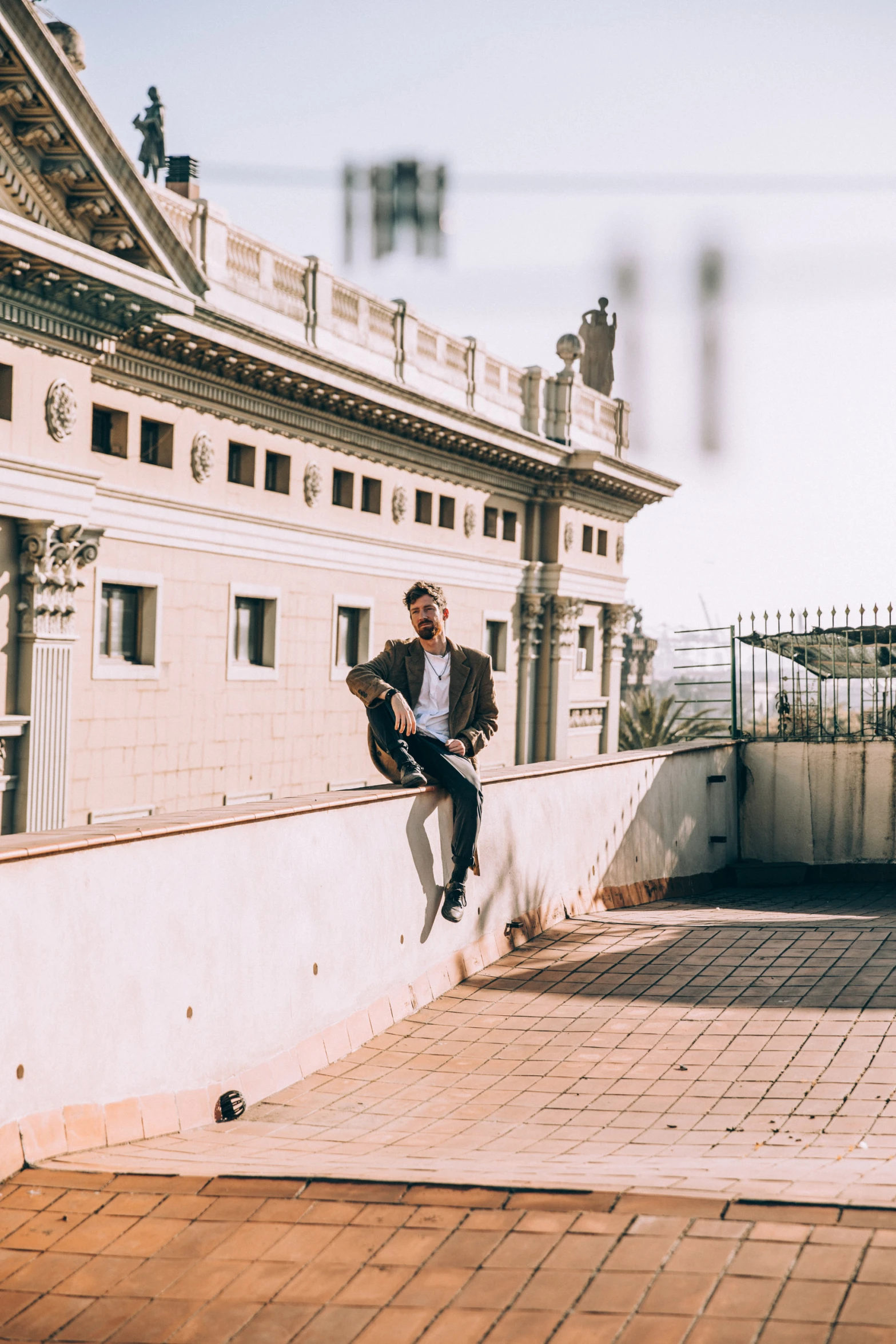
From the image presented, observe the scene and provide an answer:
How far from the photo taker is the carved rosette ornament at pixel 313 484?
24.8 metres

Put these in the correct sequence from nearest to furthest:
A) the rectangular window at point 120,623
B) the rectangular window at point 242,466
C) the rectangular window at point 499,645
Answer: the rectangular window at point 120,623 < the rectangular window at point 242,466 < the rectangular window at point 499,645

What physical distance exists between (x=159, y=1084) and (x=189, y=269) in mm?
15639

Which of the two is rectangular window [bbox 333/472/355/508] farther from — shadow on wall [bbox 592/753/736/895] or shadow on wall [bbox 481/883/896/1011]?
shadow on wall [bbox 481/883/896/1011]

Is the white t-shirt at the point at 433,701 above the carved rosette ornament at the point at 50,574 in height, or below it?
below

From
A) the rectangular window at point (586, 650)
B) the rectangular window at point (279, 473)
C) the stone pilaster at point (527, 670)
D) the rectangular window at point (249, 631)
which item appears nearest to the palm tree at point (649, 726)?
the rectangular window at point (586, 650)

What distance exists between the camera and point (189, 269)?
19.0 metres

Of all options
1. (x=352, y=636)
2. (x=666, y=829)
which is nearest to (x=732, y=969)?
(x=666, y=829)

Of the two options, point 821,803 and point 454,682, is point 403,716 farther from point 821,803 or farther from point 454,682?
point 821,803

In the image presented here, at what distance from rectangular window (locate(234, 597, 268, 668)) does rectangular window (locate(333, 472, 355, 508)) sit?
10.4 feet

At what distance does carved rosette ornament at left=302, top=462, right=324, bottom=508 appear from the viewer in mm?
24812

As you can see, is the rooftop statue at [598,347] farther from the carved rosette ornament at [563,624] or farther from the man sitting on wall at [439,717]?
the man sitting on wall at [439,717]

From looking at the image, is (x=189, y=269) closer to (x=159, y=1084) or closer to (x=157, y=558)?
(x=157, y=558)

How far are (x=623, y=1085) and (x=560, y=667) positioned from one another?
29.8 m

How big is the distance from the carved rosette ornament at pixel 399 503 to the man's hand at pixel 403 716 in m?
20.7
